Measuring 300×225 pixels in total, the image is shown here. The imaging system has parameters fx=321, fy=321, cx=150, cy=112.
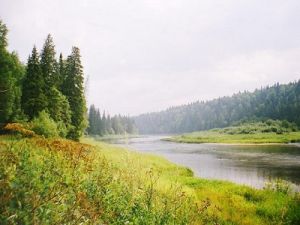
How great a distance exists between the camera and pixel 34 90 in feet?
124

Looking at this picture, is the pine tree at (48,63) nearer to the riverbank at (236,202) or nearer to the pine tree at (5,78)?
the pine tree at (5,78)

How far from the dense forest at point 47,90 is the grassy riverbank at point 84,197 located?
80.9 ft

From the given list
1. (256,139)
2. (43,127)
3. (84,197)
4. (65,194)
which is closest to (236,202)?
(84,197)

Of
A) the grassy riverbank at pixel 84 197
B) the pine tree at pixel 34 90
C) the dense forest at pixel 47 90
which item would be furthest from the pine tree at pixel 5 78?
the grassy riverbank at pixel 84 197

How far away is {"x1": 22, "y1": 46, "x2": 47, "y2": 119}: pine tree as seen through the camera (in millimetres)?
37344

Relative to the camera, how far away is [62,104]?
132 ft

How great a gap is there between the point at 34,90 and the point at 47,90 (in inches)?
62.3

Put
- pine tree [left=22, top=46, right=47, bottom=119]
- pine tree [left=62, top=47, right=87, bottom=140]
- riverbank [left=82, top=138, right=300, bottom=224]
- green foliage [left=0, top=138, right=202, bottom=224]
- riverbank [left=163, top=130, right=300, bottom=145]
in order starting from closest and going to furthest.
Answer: green foliage [left=0, top=138, right=202, bottom=224] < riverbank [left=82, top=138, right=300, bottom=224] < pine tree [left=22, top=46, right=47, bottom=119] < pine tree [left=62, top=47, right=87, bottom=140] < riverbank [left=163, top=130, right=300, bottom=145]

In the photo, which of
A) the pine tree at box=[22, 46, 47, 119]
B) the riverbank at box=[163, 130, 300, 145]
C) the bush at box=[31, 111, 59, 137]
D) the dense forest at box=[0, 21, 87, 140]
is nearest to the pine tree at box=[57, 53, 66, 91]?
the dense forest at box=[0, 21, 87, 140]

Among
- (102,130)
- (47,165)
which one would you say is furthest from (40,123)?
(102,130)

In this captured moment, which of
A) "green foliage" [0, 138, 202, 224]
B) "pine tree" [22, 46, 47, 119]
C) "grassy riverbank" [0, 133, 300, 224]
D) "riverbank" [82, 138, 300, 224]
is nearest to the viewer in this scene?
"green foliage" [0, 138, 202, 224]

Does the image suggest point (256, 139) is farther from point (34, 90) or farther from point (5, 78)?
point (5, 78)

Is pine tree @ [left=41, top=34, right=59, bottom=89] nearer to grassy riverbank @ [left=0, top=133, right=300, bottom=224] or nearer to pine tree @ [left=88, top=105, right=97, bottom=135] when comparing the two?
grassy riverbank @ [left=0, top=133, right=300, bottom=224]

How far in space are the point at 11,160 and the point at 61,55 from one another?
4548cm
